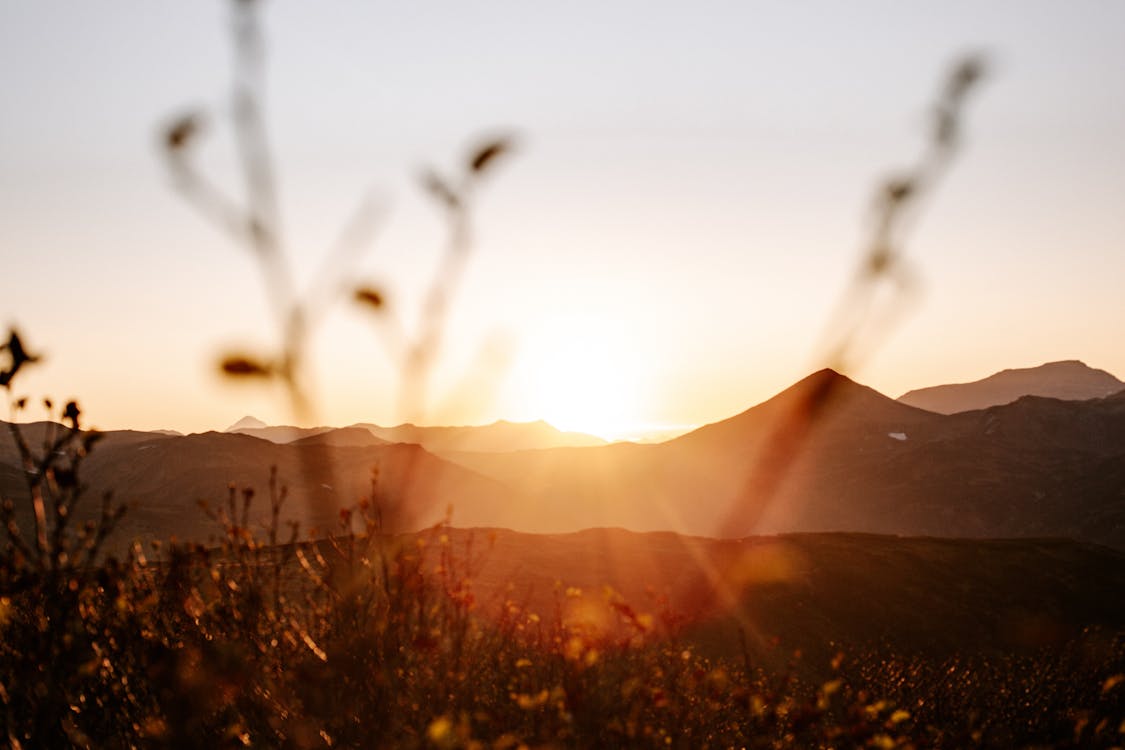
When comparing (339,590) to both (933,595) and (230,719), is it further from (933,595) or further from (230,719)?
(933,595)

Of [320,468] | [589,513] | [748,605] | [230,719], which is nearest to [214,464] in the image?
[589,513]

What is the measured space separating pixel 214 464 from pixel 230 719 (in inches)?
2557

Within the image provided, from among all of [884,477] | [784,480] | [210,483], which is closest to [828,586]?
[784,480]

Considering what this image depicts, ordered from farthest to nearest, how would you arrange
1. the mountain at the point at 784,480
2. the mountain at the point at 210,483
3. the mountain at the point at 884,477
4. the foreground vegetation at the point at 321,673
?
the mountain at the point at 884,477 < the mountain at the point at 784,480 < the mountain at the point at 210,483 < the foreground vegetation at the point at 321,673

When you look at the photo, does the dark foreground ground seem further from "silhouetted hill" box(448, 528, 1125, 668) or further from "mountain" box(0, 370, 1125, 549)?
"mountain" box(0, 370, 1125, 549)

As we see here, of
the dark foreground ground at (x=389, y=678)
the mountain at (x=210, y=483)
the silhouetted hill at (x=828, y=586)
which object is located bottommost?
the silhouetted hill at (x=828, y=586)

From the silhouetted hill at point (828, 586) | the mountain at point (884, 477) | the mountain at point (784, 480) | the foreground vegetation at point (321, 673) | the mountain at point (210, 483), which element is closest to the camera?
the foreground vegetation at point (321, 673)

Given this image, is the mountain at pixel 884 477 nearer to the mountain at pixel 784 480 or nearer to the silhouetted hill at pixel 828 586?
the mountain at pixel 784 480

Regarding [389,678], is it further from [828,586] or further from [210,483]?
[210,483]

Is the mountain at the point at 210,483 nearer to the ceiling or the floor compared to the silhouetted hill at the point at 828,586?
nearer to the ceiling

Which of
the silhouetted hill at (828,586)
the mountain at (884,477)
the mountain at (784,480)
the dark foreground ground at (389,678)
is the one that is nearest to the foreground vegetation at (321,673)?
the dark foreground ground at (389,678)

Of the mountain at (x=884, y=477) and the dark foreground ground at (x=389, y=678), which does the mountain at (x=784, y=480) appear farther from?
the dark foreground ground at (x=389, y=678)

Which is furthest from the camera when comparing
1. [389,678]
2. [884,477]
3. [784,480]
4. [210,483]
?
[884,477]

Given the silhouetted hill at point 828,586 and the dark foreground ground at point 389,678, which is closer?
the dark foreground ground at point 389,678
